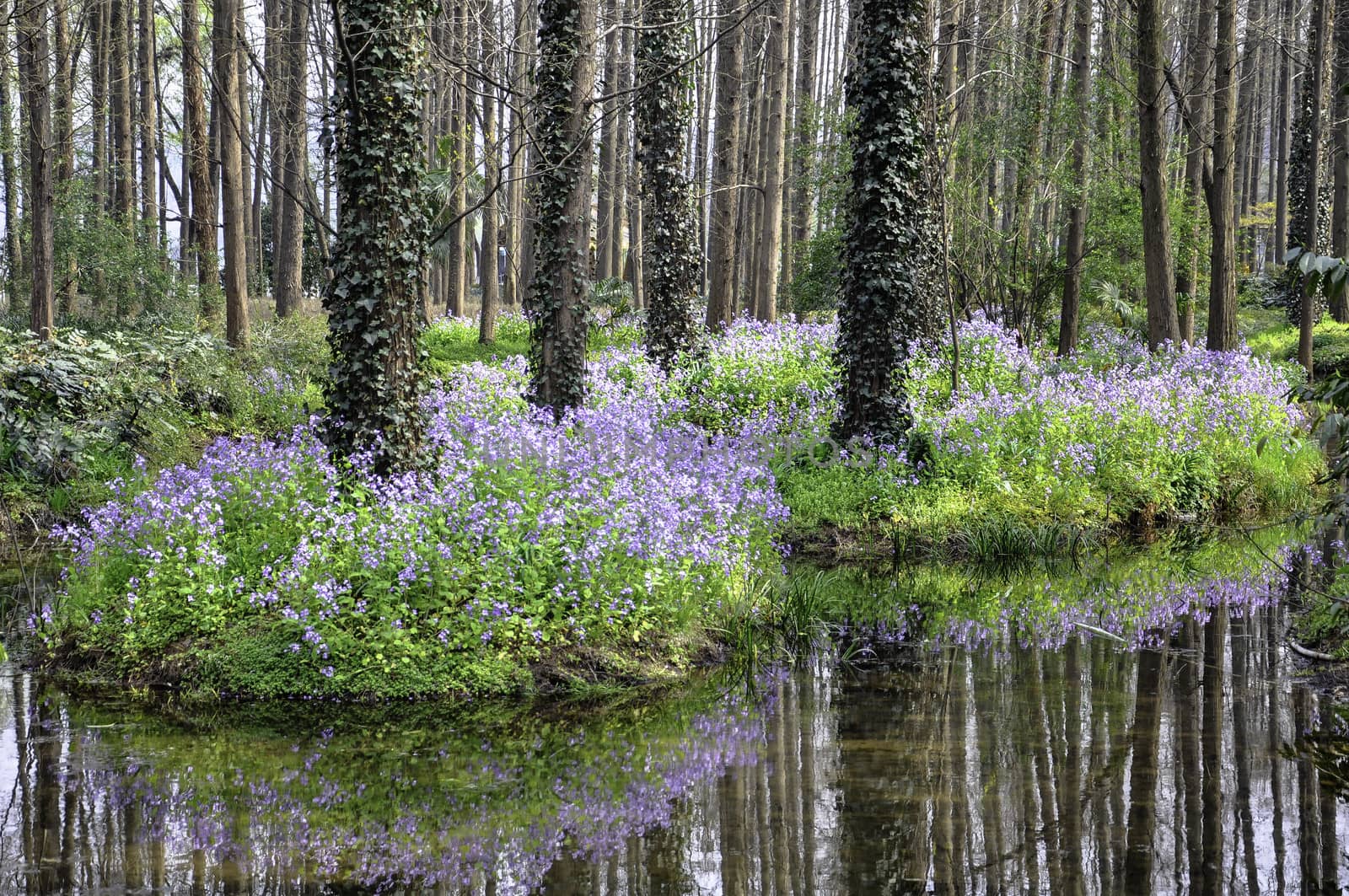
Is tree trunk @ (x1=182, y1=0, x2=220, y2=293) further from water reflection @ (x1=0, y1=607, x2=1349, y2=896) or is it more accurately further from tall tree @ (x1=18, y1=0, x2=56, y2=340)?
water reflection @ (x1=0, y1=607, x2=1349, y2=896)

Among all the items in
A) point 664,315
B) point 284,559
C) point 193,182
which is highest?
point 193,182

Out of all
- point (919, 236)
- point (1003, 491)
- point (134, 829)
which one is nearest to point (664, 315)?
point (919, 236)

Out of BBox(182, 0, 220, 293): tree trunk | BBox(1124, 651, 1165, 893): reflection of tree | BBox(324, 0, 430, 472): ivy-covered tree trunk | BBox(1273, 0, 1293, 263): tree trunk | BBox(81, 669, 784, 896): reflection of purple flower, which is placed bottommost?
BBox(81, 669, 784, 896): reflection of purple flower

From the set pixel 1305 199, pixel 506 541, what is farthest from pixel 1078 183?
pixel 1305 199

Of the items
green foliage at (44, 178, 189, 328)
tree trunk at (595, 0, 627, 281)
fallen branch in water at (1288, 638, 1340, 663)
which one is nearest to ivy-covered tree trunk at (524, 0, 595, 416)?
fallen branch in water at (1288, 638, 1340, 663)

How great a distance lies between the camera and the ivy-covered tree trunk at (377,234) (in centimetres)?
746

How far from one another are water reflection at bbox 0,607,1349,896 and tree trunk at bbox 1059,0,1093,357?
11703 mm

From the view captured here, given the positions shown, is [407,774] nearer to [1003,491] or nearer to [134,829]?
[134,829]

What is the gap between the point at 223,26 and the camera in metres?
15.3

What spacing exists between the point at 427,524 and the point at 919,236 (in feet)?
30.2

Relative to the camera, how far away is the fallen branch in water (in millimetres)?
5809

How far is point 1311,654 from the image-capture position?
580 centimetres

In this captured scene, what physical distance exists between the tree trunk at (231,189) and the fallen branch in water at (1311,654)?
14601 millimetres

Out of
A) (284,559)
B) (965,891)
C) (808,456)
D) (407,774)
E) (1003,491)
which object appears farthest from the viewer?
(808,456)
